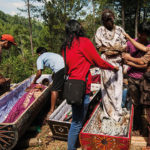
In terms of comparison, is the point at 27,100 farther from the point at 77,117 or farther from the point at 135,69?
the point at 135,69

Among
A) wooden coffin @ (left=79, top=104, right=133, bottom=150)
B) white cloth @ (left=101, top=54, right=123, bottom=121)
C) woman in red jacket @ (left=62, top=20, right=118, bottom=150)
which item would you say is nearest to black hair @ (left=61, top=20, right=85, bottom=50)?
woman in red jacket @ (left=62, top=20, right=118, bottom=150)

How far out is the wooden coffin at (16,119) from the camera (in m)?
2.89

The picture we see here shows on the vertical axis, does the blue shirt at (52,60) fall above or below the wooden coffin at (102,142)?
above

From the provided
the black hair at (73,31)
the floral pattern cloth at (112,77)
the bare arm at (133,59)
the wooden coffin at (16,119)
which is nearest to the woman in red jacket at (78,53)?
the black hair at (73,31)

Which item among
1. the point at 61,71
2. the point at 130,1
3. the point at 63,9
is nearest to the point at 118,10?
the point at 130,1

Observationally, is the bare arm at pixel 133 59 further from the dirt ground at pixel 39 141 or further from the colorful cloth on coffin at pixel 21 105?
the colorful cloth on coffin at pixel 21 105

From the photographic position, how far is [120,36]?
3184 mm

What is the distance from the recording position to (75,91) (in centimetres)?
220

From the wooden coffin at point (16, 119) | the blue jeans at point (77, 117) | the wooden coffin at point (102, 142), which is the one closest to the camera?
the blue jeans at point (77, 117)

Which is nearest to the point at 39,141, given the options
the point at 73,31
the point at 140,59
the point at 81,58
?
the point at 81,58

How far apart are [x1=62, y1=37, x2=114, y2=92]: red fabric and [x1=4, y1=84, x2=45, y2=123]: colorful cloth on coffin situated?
2.21m

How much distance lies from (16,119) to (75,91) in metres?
1.58

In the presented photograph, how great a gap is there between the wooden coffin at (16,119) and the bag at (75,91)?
1317 millimetres

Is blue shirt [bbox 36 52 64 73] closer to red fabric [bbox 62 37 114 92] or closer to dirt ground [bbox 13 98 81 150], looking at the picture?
dirt ground [bbox 13 98 81 150]
